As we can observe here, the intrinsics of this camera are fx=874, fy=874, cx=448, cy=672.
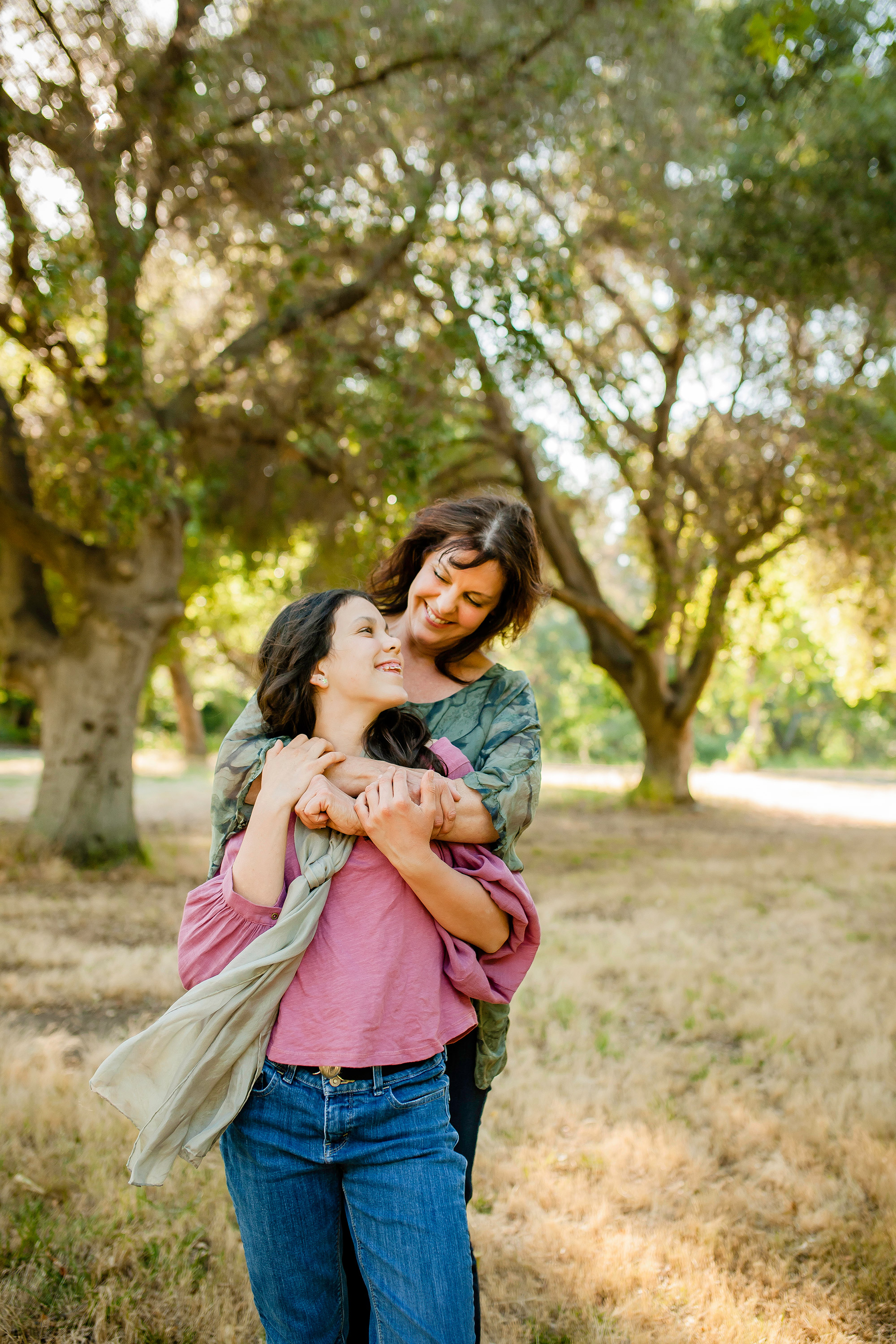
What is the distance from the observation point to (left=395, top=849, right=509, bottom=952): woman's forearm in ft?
5.78

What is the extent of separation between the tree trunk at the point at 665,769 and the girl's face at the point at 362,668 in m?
14.2

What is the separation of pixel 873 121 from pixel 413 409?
557 cm

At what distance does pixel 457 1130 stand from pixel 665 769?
48.1 ft

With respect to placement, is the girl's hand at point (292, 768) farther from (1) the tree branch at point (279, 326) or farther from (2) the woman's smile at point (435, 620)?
(1) the tree branch at point (279, 326)

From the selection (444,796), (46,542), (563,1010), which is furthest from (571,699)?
(444,796)

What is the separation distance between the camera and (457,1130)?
2.10 metres

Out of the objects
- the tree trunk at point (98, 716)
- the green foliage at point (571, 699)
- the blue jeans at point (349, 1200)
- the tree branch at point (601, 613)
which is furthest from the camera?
the green foliage at point (571, 699)

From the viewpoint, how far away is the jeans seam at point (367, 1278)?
1587 millimetres

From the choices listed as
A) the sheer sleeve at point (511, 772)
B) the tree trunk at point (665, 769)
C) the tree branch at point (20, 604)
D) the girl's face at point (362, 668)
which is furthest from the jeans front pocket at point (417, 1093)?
the tree trunk at point (665, 769)

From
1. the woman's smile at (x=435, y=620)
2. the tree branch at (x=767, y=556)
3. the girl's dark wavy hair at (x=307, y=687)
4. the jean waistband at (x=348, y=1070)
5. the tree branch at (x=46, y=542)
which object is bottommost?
the jean waistband at (x=348, y=1070)

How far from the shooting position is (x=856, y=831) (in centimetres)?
1501

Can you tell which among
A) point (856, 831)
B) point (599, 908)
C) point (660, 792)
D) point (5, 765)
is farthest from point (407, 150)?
point (5, 765)

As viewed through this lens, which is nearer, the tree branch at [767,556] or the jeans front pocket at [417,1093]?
the jeans front pocket at [417,1093]

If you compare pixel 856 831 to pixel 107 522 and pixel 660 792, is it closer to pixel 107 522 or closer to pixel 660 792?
pixel 660 792
